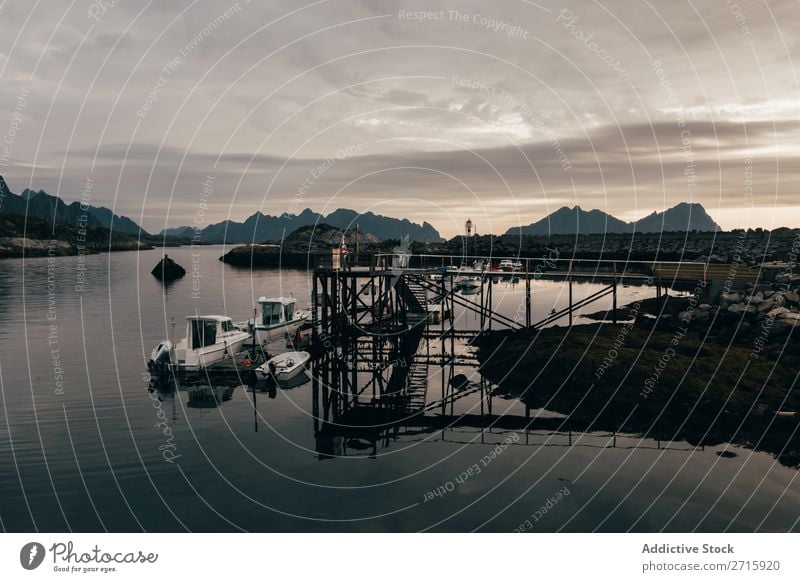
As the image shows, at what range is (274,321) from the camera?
57406mm

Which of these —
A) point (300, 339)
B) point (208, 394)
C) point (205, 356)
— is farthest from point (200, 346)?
point (300, 339)

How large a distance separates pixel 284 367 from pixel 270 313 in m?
17.1

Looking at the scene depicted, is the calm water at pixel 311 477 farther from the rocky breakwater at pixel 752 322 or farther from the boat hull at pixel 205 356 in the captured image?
the rocky breakwater at pixel 752 322

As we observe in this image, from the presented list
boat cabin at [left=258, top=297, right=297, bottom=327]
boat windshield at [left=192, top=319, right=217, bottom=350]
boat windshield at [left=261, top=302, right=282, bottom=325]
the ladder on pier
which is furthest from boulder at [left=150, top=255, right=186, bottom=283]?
the ladder on pier

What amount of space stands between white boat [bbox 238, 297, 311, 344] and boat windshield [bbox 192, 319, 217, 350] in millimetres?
8179

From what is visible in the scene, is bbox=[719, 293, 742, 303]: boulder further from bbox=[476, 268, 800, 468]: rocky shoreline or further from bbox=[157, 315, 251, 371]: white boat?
bbox=[157, 315, 251, 371]: white boat

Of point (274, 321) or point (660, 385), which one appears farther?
point (274, 321)

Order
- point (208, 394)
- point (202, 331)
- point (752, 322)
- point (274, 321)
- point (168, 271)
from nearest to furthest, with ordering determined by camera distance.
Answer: point (208, 394) → point (202, 331) → point (752, 322) → point (274, 321) → point (168, 271)

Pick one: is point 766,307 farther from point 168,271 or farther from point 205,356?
point 168,271

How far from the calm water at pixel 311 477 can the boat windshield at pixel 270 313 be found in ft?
59.1

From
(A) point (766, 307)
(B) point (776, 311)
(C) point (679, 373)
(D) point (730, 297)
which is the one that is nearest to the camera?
(C) point (679, 373)

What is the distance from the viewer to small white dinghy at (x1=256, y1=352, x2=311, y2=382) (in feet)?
132

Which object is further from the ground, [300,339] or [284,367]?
[284,367]
